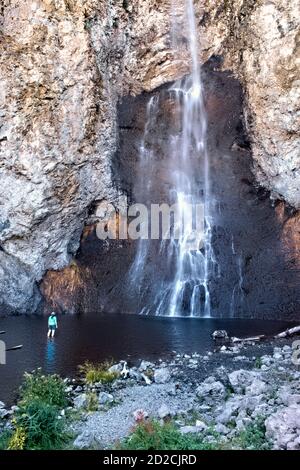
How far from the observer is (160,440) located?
951cm

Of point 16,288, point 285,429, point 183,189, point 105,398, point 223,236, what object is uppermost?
point 183,189

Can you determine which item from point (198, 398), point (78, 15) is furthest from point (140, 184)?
point (198, 398)

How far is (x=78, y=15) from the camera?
107 feet

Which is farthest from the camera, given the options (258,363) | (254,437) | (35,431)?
(258,363)

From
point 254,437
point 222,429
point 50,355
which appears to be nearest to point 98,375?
point 50,355

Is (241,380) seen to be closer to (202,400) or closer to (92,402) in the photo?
(202,400)

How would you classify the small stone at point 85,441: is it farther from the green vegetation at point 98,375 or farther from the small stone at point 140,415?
the green vegetation at point 98,375

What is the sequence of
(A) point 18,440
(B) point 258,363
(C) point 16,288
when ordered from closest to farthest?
1. (A) point 18,440
2. (B) point 258,363
3. (C) point 16,288

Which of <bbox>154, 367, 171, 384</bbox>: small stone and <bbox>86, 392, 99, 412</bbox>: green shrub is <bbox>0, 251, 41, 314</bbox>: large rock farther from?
<bbox>86, 392, 99, 412</bbox>: green shrub

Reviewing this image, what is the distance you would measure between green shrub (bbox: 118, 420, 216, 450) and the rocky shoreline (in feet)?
1.50

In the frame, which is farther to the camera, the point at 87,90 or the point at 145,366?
the point at 87,90

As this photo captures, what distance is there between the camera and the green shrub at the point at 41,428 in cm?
1059

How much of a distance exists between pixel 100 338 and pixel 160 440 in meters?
15.2

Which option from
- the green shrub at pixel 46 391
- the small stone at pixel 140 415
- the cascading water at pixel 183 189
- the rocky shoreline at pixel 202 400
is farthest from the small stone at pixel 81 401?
the cascading water at pixel 183 189
